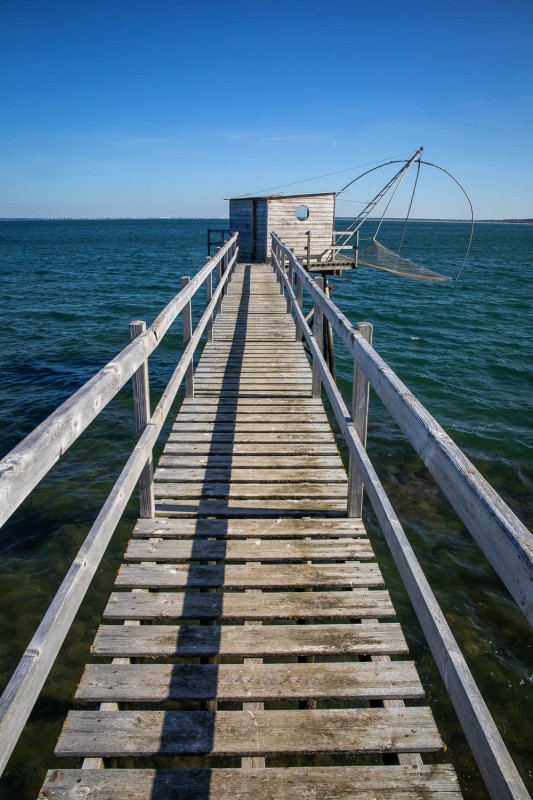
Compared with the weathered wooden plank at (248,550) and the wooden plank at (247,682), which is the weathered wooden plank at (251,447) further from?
the wooden plank at (247,682)

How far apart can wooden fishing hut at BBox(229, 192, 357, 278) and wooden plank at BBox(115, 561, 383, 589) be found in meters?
18.6

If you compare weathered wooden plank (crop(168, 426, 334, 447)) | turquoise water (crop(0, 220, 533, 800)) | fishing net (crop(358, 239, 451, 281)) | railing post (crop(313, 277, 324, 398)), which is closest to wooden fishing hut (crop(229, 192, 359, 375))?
fishing net (crop(358, 239, 451, 281))

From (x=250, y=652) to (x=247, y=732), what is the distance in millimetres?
437

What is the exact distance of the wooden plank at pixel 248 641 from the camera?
2756 millimetres

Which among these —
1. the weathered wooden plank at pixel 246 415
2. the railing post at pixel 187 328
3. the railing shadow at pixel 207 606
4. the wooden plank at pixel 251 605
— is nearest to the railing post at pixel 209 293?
the railing post at pixel 187 328

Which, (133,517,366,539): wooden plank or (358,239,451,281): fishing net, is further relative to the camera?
(358,239,451,281): fishing net

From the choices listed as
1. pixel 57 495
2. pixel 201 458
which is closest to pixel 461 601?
pixel 201 458

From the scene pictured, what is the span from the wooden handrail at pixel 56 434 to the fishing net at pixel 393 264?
67.9ft

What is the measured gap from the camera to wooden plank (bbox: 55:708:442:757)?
2262 mm

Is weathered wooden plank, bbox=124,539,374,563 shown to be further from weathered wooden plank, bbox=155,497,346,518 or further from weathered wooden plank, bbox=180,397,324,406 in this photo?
weathered wooden plank, bbox=180,397,324,406

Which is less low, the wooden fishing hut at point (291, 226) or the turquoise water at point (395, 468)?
the wooden fishing hut at point (291, 226)

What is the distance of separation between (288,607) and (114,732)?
111 centimetres

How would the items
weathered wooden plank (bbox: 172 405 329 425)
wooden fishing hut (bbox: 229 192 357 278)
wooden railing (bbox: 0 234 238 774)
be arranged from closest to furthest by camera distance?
wooden railing (bbox: 0 234 238 774) → weathered wooden plank (bbox: 172 405 329 425) → wooden fishing hut (bbox: 229 192 357 278)

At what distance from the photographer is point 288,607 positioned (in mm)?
3076
